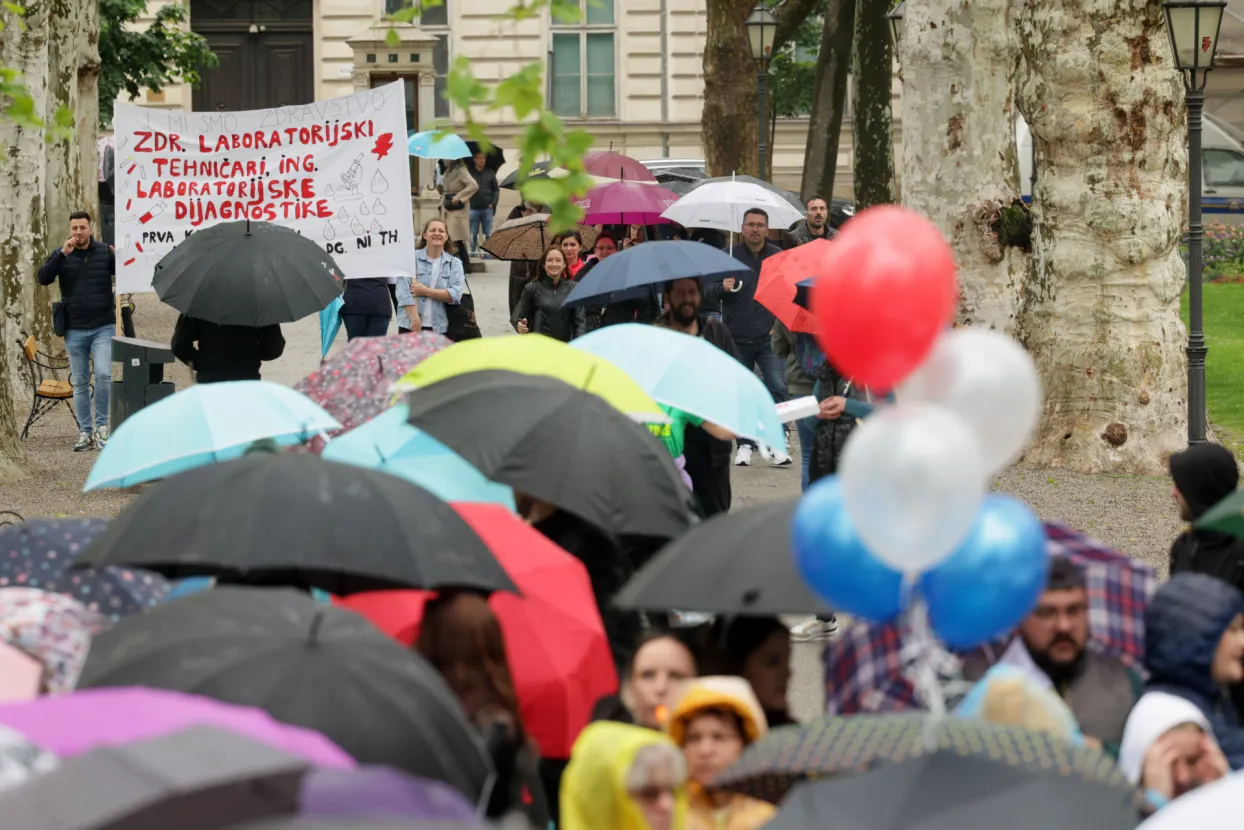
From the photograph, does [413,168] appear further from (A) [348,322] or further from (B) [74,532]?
(B) [74,532]

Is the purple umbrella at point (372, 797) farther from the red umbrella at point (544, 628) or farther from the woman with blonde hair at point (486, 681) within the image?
the red umbrella at point (544, 628)

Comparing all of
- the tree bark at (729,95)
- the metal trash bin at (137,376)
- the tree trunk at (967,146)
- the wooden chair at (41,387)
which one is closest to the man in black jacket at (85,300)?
the wooden chair at (41,387)

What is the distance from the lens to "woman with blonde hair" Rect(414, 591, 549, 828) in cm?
461

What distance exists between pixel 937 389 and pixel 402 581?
1688 millimetres

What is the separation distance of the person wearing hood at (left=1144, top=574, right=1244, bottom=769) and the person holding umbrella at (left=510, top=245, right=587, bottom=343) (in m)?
8.62

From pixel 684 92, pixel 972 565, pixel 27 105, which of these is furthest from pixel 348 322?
pixel 684 92

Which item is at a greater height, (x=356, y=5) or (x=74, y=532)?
(x=356, y=5)

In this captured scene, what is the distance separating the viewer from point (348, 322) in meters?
14.5

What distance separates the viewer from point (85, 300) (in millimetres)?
14883

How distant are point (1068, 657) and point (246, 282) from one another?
680 cm

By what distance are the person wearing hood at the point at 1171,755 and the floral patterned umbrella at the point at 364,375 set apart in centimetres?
436

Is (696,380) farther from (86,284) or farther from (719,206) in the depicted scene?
(719,206)

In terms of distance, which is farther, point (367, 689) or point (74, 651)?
point (74, 651)

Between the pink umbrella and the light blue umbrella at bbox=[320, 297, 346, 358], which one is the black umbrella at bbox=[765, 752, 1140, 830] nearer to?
the light blue umbrella at bbox=[320, 297, 346, 358]
